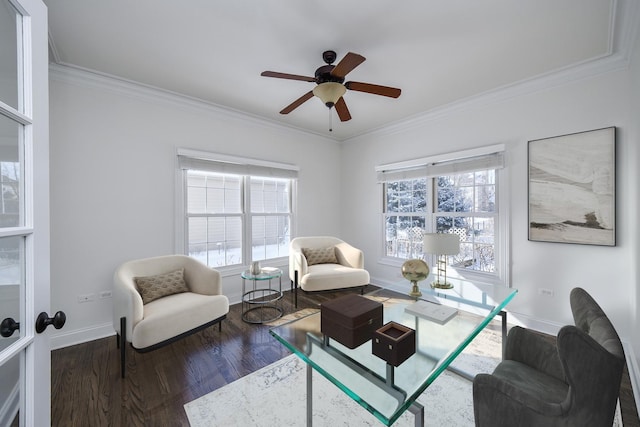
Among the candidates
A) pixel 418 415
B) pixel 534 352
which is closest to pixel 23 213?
pixel 418 415

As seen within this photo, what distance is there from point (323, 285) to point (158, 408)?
2.05 meters

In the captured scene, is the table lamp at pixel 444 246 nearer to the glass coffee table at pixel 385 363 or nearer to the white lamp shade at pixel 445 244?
the white lamp shade at pixel 445 244

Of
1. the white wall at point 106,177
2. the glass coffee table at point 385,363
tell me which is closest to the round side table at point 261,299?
the white wall at point 106,177

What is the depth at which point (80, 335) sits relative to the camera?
261cm

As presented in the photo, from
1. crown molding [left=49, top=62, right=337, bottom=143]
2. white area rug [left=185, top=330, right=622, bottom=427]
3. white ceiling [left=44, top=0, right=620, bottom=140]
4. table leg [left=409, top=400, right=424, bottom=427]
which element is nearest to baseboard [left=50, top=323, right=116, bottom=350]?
white area rug [left=185, top=330, right=622, bottom=427]

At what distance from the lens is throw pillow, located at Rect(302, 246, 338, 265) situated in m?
3.94

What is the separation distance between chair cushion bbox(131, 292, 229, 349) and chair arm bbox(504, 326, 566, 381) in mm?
2353

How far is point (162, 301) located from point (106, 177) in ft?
4.80

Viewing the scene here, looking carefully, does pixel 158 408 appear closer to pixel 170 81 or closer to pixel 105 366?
pixel 105 366

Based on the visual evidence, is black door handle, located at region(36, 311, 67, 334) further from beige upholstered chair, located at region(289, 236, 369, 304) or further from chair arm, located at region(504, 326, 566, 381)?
beige upholstered chair, located at region(289, 236, 369, 304)

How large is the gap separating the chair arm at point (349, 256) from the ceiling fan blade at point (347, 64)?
8.24 feet

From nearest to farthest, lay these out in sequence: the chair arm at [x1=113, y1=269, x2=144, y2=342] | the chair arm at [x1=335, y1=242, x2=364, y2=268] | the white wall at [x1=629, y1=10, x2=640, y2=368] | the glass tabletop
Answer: the white wall at [x1=629, y1=10, x2=640, y2=368] < the chair arm at [x1=113, y1=269, x2=144, y2=342] < the glass tabletop < the chair arm at [x1=335, y1=242, x2=364, y2=268]

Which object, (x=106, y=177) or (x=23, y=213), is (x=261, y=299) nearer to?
(x=106, y=177)

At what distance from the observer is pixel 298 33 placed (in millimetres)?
2092
